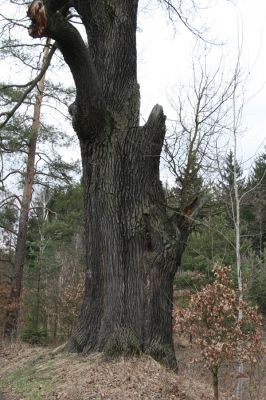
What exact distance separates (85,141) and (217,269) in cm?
325

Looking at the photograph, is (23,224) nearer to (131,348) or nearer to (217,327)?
(131,348)

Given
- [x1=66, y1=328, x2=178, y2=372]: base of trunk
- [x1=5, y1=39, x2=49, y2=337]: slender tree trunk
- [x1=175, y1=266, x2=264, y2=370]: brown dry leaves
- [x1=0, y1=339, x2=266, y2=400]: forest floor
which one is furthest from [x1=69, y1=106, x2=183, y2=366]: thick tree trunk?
[x1=5, y1=39, x2=49, y2=337]: slender tree trunk

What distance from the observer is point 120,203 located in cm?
777

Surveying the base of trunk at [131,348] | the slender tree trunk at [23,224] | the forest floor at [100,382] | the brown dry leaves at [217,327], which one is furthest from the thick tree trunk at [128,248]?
the slender tree trunk at [23,224]

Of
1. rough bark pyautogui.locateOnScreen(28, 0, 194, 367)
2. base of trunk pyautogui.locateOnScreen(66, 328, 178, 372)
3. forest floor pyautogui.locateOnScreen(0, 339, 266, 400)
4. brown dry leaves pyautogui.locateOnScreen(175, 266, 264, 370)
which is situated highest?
rough bark pyautogui.locateOnScreen(28, 0, 194, 367)

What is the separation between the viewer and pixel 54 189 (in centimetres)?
1881

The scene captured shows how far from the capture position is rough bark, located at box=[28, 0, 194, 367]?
7391 millimetres

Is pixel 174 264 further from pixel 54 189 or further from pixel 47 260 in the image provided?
pixel 47 260

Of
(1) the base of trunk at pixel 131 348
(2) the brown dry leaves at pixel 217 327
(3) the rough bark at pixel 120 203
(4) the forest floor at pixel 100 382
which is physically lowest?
(4) the forest floor at pixel 100 382

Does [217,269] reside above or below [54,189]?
below

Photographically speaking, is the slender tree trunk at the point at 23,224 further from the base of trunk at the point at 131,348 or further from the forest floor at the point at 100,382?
the base of trunk at the point at 131,348

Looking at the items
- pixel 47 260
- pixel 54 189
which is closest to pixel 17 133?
pixel 54 189

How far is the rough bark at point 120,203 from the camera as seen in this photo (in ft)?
24.2

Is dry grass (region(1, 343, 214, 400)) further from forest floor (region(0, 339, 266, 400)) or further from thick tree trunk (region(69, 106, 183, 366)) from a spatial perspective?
thick tree trunk (region(69, 106, 183, 366))
